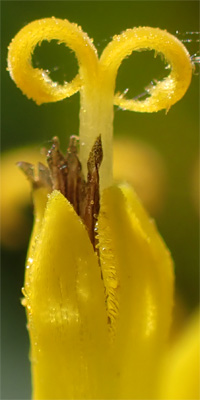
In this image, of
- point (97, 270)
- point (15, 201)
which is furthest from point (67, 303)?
point (15, 201)

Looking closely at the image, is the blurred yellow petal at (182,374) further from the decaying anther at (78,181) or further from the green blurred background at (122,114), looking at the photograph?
the green blurred background at (122,114)

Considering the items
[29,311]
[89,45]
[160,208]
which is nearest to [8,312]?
[160,208]

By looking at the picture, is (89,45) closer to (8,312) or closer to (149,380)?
(149,380)

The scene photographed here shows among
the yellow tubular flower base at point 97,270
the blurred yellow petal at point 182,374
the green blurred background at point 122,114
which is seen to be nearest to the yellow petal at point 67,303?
the yellow tubular flower base at point 97,270

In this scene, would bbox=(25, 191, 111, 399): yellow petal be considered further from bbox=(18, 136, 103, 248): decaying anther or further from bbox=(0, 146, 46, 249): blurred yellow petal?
bbox=(0, 146, 46, 249): blurred yellow petal

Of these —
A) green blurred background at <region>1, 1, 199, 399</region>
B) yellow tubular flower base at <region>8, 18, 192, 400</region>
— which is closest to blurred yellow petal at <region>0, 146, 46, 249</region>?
green blurred background at <region>1, 1, 199, 399</region>

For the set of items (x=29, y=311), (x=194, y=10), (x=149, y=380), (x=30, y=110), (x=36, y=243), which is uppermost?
(x=194, y=10)
